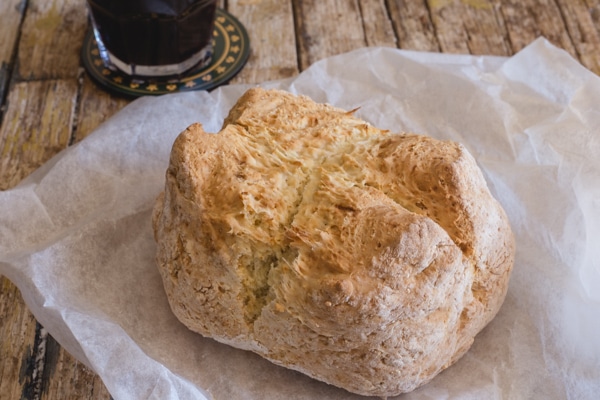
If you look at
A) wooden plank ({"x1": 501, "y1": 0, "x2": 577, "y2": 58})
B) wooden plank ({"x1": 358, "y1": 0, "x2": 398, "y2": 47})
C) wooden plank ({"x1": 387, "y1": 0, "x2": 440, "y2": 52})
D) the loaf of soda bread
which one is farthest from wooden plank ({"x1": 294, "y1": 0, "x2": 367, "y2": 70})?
the loaf of soda bread

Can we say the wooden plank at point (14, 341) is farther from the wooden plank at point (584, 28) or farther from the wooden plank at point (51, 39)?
the wooden plank at point (584, 28)

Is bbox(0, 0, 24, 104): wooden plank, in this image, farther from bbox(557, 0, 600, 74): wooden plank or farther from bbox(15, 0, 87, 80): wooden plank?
bbox(557, 0, 600, 74): wooden plank

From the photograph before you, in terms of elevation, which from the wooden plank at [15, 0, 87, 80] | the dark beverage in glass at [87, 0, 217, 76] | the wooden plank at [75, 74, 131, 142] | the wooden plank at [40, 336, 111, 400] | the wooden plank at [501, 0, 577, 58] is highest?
the dark beverage in glass at [87, 0, 217, 76]

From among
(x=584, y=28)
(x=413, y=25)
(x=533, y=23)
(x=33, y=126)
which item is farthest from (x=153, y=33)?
(x=584, y=28)

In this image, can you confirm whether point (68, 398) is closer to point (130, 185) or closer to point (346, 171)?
point (130, 185)

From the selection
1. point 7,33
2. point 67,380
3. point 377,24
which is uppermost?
point 7,33

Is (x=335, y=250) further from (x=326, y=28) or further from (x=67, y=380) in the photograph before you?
(x=326, y=28)
